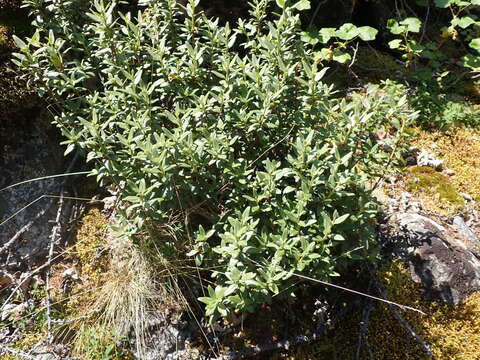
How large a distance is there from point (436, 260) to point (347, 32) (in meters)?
2.56

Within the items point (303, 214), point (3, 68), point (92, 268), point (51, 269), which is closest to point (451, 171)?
point (303, 214)

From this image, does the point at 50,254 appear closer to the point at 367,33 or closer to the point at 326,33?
the point at 326,33

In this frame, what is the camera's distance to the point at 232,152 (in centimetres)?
257

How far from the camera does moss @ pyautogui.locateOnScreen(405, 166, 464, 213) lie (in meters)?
3.63

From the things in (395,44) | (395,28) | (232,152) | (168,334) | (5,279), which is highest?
(232,152)

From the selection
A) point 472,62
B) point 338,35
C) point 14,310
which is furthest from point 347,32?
point 14,310

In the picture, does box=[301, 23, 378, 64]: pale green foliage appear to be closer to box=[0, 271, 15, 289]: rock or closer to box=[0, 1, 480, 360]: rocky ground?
box=[0, 1, 480, 360]: rocky ground

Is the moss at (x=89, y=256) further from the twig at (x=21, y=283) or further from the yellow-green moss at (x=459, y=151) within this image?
the yellow-green moss at (x=459, y=151)

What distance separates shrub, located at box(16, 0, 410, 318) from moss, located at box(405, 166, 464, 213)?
122 centimetres

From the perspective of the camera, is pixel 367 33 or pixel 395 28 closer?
pixel 367 33

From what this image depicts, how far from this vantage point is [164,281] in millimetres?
2908

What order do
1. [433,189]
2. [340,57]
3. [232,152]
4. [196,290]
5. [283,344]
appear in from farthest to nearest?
[340,57], [433,189], [196,290], [283,344], [232,152]

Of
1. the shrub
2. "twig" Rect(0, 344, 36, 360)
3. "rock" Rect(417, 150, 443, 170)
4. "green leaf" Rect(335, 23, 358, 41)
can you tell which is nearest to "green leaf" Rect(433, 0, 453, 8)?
"green leaf" Rect(335, 23, 358, 41)

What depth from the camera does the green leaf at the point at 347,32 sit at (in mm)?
4380
